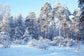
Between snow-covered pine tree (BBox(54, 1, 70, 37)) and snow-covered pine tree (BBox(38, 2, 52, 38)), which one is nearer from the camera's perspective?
snow-covered pine tree (BBox(54, 1, 70, 37))

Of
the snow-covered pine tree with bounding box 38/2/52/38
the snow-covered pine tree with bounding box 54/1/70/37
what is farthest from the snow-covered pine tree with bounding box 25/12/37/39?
the snow-covered pine tree with bounding box 54/1/70/37

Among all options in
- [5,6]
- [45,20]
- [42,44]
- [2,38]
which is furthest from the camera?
[5,6]

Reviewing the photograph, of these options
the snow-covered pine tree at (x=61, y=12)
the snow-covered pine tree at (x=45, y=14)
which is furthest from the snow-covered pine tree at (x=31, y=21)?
the snow-covered pine tree at (x=61, y=12)

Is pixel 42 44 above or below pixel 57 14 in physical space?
below

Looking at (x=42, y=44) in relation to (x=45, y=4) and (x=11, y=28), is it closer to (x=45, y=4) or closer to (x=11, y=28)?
(x=45, y=4)

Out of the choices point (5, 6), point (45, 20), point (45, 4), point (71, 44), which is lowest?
point (71, 44)

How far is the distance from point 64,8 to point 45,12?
5.72 metres

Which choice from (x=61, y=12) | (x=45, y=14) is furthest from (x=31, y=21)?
(x=61, y=12)

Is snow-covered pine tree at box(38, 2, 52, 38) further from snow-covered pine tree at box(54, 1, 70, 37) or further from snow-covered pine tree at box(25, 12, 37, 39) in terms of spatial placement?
snow-covered pine tree at box(25, 12, 37, 39)

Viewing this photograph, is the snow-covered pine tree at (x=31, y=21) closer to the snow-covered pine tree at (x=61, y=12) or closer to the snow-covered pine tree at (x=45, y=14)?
the snow-covered pine tree at (x=45, y=14)

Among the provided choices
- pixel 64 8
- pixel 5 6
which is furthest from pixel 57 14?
pixel 5 6

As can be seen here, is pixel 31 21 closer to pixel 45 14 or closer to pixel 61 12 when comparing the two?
pixel 45 14

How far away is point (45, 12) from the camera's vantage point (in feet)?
93.6

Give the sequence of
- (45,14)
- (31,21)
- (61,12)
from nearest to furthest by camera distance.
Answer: (61,12), (45,14), (31,21)
